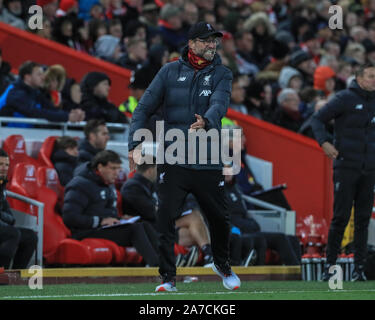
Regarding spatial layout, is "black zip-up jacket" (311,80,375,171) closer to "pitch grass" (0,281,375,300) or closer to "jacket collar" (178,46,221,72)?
"pitch grass" (0,281,375,300)

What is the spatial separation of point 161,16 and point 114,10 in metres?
0.95

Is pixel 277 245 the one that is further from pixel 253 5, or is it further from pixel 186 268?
pixel 253 5

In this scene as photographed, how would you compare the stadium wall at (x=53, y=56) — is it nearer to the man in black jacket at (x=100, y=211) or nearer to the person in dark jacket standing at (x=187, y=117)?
the man in black jacket at (x=100, y=211)

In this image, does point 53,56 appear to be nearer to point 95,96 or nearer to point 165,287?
point 95,96

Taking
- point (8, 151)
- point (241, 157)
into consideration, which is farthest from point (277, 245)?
point (8, 151)

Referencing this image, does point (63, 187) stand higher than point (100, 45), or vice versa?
point (100, 45)

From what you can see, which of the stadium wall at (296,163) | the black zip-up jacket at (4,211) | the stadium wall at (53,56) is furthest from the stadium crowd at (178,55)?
the black zip-up jacket at (4,211)

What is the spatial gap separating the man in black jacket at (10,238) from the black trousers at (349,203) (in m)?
3.20

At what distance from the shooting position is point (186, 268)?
1154 cm

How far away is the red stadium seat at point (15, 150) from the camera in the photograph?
12.4m

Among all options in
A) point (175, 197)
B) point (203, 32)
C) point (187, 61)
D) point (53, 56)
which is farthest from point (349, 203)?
point (53, 56)
